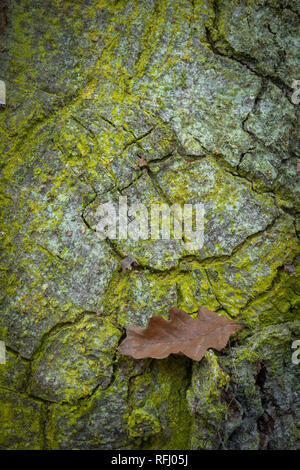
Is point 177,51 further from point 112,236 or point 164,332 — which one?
point 164,332

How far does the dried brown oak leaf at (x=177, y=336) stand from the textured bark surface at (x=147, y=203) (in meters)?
0.05

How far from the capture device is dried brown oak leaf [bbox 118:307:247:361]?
1376 millimetres

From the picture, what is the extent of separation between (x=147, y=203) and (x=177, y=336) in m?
0.59

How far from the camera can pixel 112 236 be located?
1591 mm

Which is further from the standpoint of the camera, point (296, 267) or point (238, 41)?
point (238, 41)

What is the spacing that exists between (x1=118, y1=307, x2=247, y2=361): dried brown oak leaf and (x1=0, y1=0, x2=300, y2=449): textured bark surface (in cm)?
5

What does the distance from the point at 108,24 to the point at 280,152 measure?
1.02 m

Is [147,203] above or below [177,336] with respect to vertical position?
above

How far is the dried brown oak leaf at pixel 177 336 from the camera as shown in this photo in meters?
1.38

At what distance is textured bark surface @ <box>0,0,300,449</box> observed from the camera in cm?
141

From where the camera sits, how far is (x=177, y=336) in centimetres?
139

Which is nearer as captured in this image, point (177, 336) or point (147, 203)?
point (177, 336)
